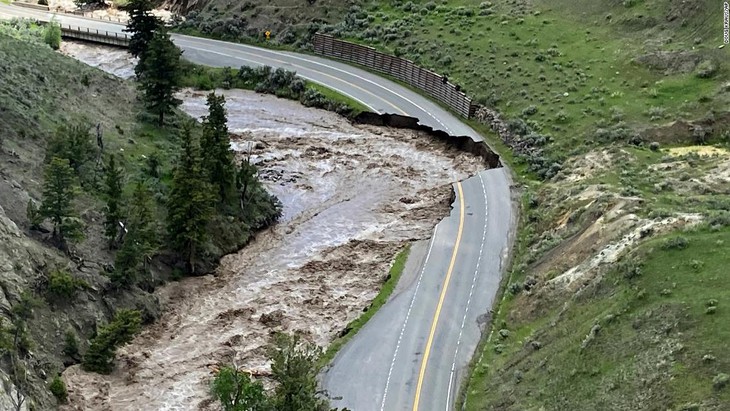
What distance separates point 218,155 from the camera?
56.2m

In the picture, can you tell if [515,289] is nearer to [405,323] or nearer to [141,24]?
[405,323]

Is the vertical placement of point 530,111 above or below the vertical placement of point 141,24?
below

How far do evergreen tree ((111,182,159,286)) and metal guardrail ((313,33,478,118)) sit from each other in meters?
36.0

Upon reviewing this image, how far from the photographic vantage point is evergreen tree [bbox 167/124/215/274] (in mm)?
50125

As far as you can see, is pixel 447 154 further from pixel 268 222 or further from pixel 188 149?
pixel 188 149

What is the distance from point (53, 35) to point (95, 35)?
24.3 feet

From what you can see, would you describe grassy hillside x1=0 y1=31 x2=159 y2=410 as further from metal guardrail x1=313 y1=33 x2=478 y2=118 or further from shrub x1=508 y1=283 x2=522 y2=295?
metal guardrail x1=313 y1=33 x2=478 y2=118

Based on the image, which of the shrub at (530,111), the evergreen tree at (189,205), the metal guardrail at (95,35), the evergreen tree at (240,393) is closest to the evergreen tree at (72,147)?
the evergreen tree at (189,205)

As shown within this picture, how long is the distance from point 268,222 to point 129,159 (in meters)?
10.7

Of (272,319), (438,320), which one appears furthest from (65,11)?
(438,320)

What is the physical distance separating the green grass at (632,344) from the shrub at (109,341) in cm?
1805

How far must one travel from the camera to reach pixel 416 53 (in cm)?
8475

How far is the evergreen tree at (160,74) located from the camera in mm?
62594

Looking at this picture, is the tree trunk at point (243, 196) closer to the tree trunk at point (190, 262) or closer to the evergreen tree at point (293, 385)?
the tree trunk at point (190, 262)
